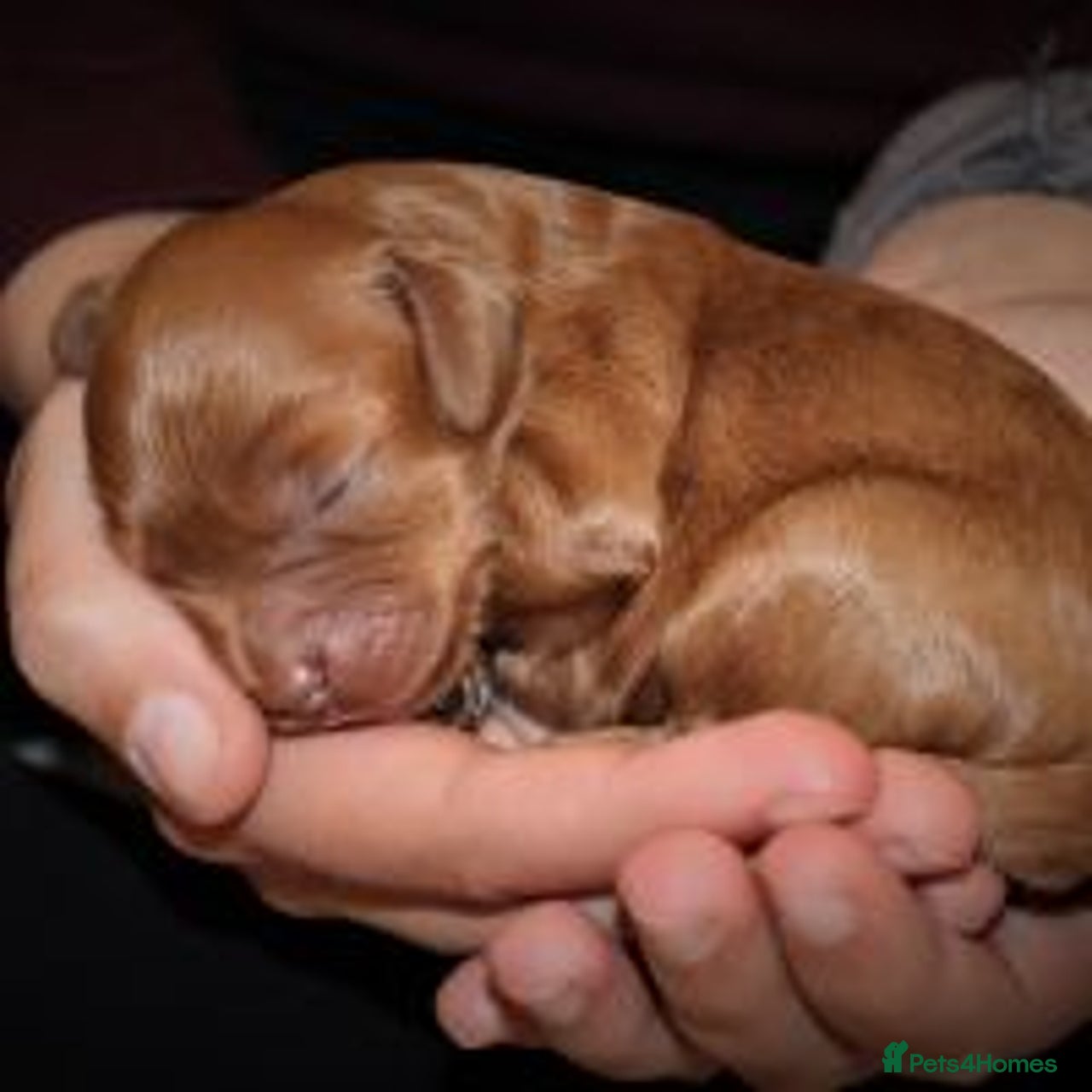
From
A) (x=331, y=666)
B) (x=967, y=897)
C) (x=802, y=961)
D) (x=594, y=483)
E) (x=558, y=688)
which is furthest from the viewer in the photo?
(x=558, y=688)

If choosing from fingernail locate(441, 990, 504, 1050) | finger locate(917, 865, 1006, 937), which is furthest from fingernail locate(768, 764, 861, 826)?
fingernail locate(441, 990, 504, 1050)

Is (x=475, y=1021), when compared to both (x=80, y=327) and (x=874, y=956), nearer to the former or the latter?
(x=874, y=956)

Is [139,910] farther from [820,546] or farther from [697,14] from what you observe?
[697,14]

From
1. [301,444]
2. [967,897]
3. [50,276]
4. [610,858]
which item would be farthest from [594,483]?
[50,276]

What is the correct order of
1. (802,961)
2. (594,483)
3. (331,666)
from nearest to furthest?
(802,961)
(331,666)
(594,483)

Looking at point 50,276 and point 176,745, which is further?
point 50,276

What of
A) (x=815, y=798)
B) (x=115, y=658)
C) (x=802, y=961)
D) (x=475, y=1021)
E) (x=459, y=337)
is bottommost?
(x=475, y=1021)
